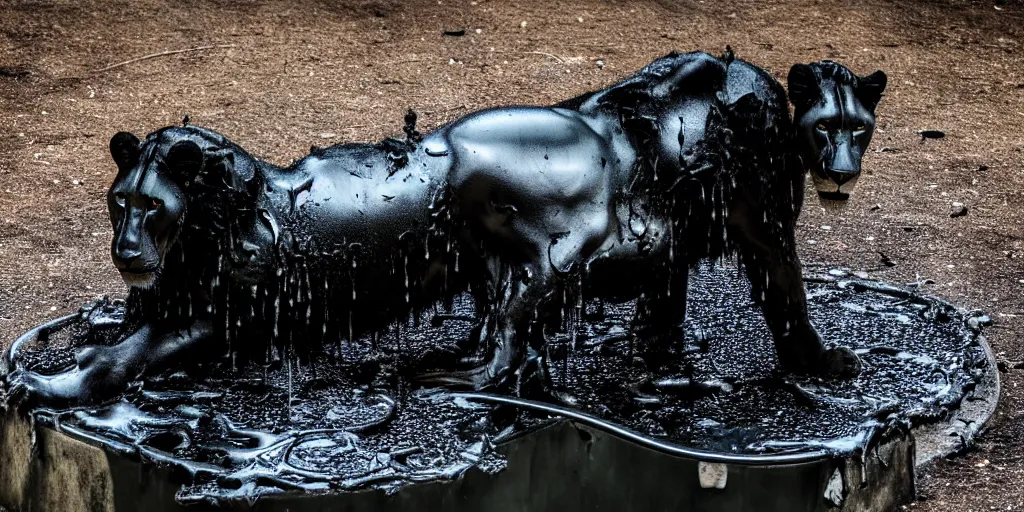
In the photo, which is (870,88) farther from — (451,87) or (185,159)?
(451,87)

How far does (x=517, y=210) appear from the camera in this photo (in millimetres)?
4992

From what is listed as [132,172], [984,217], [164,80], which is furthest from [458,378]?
[164,80]

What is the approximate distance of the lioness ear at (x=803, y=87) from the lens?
4887 millimetres

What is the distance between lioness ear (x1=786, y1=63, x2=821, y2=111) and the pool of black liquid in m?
1.03

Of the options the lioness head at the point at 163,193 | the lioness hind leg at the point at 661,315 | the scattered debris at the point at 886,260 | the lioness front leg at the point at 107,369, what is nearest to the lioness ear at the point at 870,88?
the lioness hind leg at the point at 661,315

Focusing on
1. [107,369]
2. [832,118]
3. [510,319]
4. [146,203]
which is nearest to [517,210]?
[510,319]

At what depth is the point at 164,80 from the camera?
9789 millimetres

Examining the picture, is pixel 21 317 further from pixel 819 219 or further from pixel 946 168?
pixel 946 168

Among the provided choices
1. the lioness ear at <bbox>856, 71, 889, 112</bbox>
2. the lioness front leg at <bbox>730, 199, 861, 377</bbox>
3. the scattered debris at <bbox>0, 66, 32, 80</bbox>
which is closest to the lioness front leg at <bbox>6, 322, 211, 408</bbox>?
the lioness front leg at <bbox>730, 199, 861, 377</bbox>

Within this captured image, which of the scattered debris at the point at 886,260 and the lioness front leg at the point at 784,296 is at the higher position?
the lioness front leg at the point at 784,296

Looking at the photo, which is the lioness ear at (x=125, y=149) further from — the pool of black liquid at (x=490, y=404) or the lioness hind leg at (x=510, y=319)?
the lioness hind leg at (x=510, y=319)

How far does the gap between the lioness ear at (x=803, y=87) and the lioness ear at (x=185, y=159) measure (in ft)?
6.05

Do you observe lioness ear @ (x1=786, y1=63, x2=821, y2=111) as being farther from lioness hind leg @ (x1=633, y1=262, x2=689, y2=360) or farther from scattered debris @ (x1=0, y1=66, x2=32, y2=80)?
scattered debris @ (x1=0, y1=66, x2=32, y2=80)

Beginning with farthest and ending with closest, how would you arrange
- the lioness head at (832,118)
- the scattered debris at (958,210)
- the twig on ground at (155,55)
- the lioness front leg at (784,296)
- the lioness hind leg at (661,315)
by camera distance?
the twig on ground at (155,55), the scattered debris at (958,210), the lioness hind leg at (661,315), the lioness front leg at (784,296), the lioness head at (832,118)
